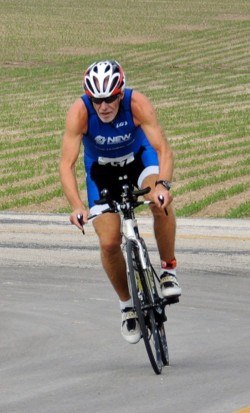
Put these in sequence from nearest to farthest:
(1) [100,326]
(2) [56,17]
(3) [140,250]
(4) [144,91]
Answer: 1. (3) [140,250]
2. (1) [100,326]
3. (4) [144,91]
4. (2) [56,17]

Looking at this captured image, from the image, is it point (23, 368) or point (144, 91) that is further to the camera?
point (144, 91)

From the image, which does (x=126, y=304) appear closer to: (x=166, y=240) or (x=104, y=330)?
(x=166, y=240)

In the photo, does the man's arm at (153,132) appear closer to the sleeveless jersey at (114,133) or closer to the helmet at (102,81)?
the sleeveless jersey at (114,133)

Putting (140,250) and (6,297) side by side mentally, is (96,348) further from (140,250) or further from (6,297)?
(6,297)

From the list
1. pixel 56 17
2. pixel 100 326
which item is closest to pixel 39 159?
pixel 100 326

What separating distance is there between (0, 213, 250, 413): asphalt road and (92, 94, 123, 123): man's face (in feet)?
5.26

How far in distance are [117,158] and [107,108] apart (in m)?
0.47

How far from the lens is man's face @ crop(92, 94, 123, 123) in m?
9.09

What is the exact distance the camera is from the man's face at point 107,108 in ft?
29.8

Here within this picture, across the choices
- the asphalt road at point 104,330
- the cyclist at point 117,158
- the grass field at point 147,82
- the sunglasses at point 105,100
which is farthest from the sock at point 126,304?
the grass field at point 147,82

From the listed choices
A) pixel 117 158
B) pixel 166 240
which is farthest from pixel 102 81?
pixel 166 240

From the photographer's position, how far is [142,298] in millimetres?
9039

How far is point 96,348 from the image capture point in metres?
9.90

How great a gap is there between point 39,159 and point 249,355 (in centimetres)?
1647
